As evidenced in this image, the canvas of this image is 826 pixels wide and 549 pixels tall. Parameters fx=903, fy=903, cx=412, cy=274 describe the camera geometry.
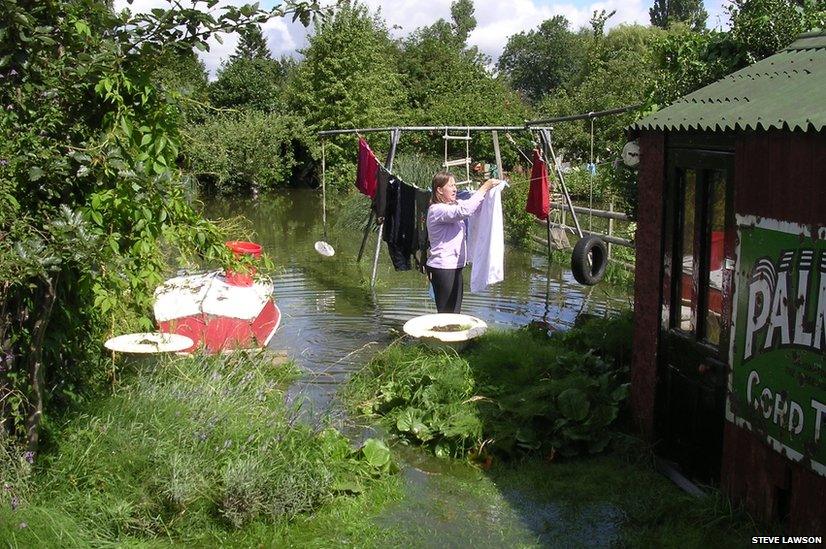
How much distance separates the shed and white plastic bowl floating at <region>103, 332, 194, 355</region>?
11.8 ft

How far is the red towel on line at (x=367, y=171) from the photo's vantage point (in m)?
13.1

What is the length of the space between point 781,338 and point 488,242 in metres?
4.76

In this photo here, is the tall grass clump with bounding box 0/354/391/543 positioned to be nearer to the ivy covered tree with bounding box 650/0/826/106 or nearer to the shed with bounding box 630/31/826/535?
the shed with bounding box 630/31/826/535

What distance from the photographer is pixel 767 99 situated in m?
5.24

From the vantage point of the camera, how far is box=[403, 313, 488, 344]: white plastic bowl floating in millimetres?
8289

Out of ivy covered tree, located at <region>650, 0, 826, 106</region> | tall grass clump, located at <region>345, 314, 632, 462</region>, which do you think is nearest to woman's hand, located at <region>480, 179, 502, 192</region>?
tall grass clump, located at <region>345, 314, 632, 462</region>

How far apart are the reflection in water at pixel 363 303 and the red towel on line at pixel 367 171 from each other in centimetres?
158

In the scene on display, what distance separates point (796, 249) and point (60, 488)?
430 centimetres

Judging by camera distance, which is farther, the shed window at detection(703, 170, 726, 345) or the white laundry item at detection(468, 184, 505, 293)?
the white laundry item at detection(468, 184, 505, 293)

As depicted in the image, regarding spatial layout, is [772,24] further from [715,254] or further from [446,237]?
[446,237]

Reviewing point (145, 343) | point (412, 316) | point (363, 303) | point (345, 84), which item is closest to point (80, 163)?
point (145, 343)

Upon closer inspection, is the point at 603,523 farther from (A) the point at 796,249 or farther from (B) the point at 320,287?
(B) the point at 320,287

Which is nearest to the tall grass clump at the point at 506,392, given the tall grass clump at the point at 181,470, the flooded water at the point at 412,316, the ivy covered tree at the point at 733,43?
the flooded water at the point at 412,316

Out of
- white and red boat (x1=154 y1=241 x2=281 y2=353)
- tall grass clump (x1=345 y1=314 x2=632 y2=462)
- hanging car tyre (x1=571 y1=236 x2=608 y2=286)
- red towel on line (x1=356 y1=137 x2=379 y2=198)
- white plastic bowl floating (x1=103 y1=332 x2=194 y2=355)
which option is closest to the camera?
tall grass clump (x1=345 y1=314 x2=632 y2=462)
